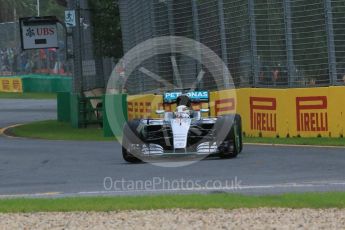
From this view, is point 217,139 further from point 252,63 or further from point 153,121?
point 252,63

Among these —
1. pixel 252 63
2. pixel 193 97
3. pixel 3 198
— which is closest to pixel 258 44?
pixel 252 63

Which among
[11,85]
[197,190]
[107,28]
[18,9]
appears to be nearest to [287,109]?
[197,190]

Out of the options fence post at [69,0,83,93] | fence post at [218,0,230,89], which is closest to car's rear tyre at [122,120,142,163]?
fence post at [218,0,230,89]

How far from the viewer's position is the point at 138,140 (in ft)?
54.1

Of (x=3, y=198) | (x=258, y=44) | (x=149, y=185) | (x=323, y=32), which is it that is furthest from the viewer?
(x=258, y=44)

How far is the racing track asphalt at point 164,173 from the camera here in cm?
1255

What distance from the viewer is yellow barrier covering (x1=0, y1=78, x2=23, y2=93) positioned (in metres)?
60.9

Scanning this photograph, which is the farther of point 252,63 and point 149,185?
point 252,63

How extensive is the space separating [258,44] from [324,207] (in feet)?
39.3

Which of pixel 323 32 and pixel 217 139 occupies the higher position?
pixel 323 32

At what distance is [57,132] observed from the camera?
2772 cm

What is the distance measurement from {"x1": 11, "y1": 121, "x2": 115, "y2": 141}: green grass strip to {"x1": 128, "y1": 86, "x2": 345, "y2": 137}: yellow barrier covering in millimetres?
3325

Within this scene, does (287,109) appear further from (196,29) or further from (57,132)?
(57,132)

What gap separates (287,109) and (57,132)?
29.3 feet
